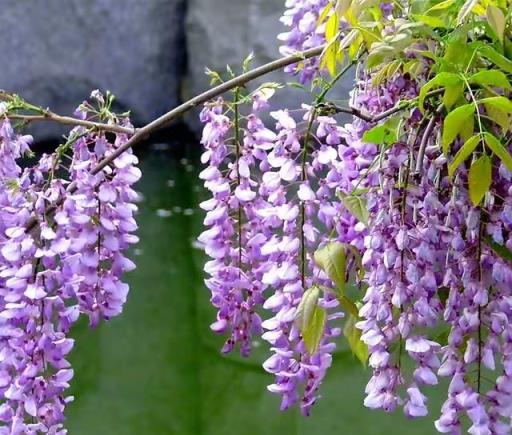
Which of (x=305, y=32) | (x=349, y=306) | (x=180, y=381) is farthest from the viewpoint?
(x=180, y=381)

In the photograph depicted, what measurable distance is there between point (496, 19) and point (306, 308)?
8.2 inches

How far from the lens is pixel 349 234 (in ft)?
2.41

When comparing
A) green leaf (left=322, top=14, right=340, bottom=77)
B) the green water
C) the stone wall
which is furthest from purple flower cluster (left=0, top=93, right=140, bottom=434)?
the stone wall

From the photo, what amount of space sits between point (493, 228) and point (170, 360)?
274 centimetres

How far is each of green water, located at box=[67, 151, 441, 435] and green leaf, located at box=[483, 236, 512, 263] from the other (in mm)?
1951

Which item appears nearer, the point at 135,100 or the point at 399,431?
the point at 399,431

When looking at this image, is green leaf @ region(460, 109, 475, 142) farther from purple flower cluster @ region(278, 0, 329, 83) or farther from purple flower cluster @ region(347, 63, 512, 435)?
purple flower cluster @ region(278, 0, 329, 83)

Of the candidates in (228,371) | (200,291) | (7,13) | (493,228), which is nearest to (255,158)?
(493,228)

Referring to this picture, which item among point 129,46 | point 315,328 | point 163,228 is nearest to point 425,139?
point 315,328

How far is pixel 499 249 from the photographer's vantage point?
0.63 metres

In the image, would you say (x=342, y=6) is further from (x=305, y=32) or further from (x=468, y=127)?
(x=305, y=32)

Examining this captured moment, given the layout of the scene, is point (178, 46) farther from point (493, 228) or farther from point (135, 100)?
point (493, 228)

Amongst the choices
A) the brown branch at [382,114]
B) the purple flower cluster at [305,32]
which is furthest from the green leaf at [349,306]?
the purple flower cluster at [305,32]

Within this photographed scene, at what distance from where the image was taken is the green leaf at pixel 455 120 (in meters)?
0.58
